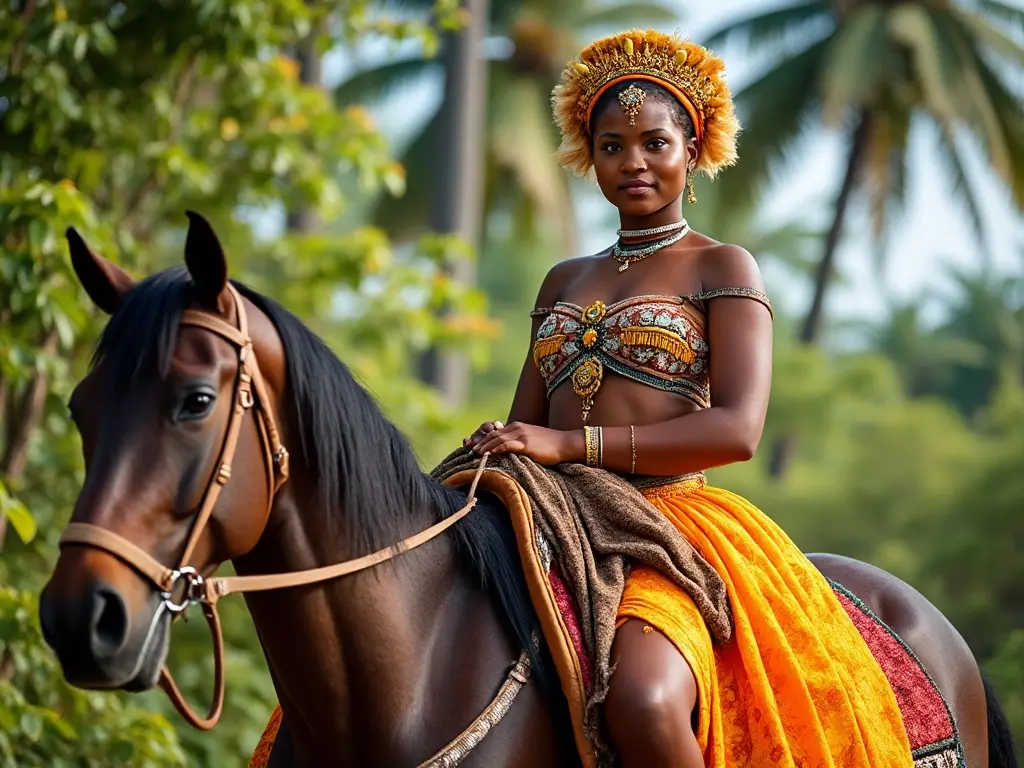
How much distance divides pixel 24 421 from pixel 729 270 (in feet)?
12.1

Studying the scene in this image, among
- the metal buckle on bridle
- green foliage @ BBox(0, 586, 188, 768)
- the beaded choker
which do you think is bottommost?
green foliage @ BBox(0, 586, 188, 768)

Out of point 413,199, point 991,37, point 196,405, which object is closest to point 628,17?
point 413,199

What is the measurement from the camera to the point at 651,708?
2.60 m

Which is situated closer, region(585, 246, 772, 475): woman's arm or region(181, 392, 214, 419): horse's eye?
region(181, 392, 214, 419): horse's eye

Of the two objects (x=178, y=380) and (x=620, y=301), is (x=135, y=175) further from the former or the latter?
(x=178, y=380)

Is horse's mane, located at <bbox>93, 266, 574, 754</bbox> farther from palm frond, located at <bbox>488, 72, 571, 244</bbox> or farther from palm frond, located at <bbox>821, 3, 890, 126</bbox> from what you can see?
palm frond, located at <bbox>821, 3, 890, 126</bbox>

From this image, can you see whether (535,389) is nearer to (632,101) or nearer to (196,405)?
(632,101)

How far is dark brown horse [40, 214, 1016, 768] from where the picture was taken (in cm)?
219

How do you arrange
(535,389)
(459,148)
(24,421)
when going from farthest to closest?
1. (459,148)
2. (24,421)
3. (535,389)

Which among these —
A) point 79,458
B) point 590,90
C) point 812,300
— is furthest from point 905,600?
point 812,300

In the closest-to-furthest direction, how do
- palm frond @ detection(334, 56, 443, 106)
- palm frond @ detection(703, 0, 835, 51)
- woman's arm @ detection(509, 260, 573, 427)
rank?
1. woman's arm @ detection(509, 260, 573, 427)
2. palm frond @ detection(334, 56, 443, 106)
3. palm frond @ detection(703, 0, 835, 51)

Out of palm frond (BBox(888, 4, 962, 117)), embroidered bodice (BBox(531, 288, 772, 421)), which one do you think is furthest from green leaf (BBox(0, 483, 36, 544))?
palm frond (BBox(888, 4, 962, 117))

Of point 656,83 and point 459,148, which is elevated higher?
point 459,148

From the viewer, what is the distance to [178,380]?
89.7 inches
